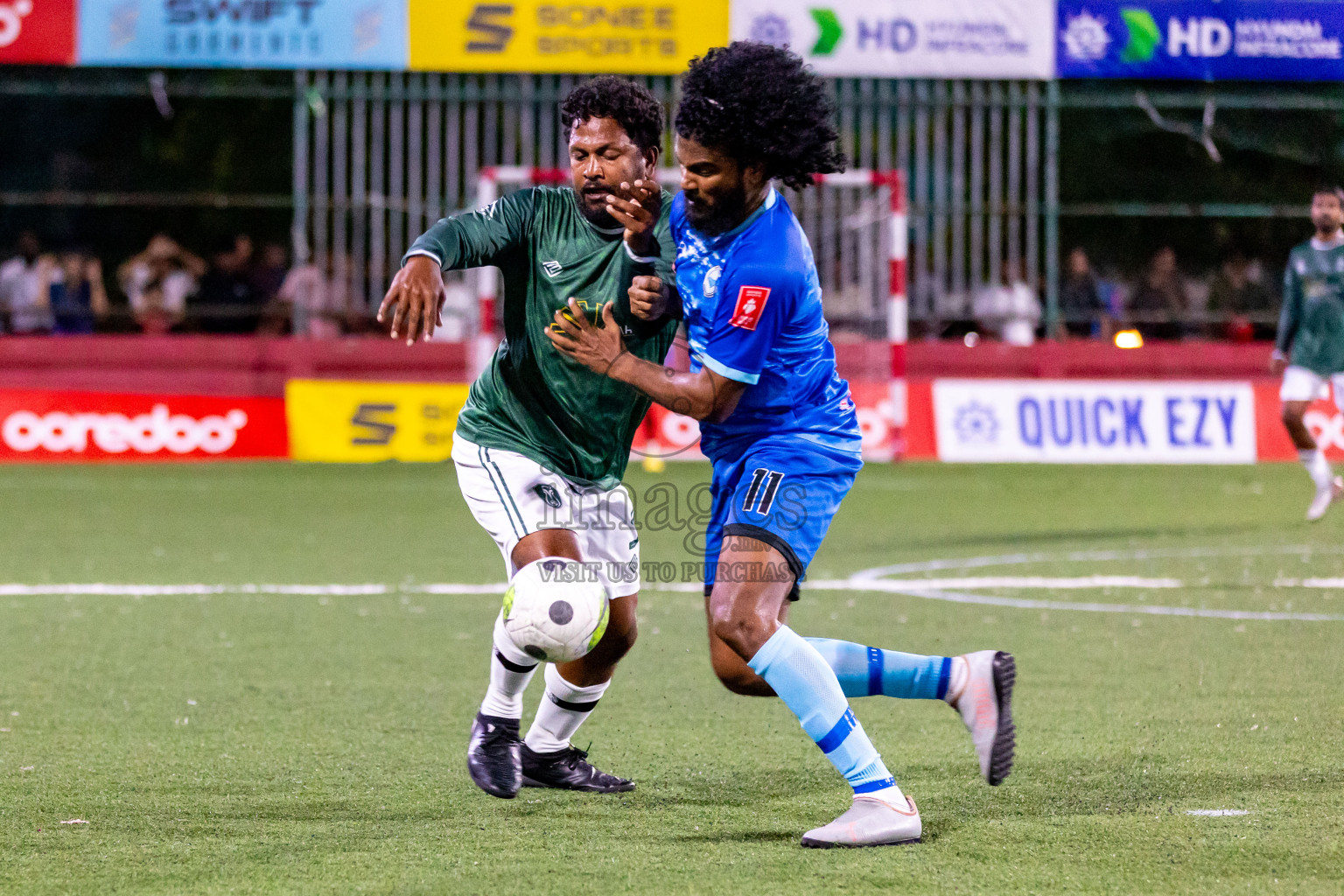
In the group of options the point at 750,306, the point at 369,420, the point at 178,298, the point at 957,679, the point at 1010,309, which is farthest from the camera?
the point at 178,298

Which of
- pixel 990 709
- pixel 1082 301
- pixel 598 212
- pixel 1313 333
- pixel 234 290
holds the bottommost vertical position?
pixel 990 709

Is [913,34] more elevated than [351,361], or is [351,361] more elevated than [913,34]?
[913,34]

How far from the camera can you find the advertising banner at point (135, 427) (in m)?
17.3

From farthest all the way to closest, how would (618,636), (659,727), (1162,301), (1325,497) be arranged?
(1162,301)
(1325,497)
(659,727)
(618,636)

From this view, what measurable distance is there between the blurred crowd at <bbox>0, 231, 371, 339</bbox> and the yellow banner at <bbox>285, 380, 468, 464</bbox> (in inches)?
46.1

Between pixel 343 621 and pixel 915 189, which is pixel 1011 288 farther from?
pixel 343 621

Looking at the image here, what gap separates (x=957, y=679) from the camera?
4914mm

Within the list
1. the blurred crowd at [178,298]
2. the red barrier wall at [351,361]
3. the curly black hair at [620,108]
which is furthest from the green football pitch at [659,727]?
the blurred crowd at [178,298]

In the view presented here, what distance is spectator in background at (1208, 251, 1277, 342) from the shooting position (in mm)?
20219

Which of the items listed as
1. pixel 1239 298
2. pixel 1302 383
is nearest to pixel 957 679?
pixel 1302 383

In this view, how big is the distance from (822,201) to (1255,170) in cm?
882

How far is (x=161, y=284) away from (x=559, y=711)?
15357mm

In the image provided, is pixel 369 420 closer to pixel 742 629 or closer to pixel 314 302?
pixel 314 302

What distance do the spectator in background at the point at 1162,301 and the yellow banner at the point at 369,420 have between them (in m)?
7.74
